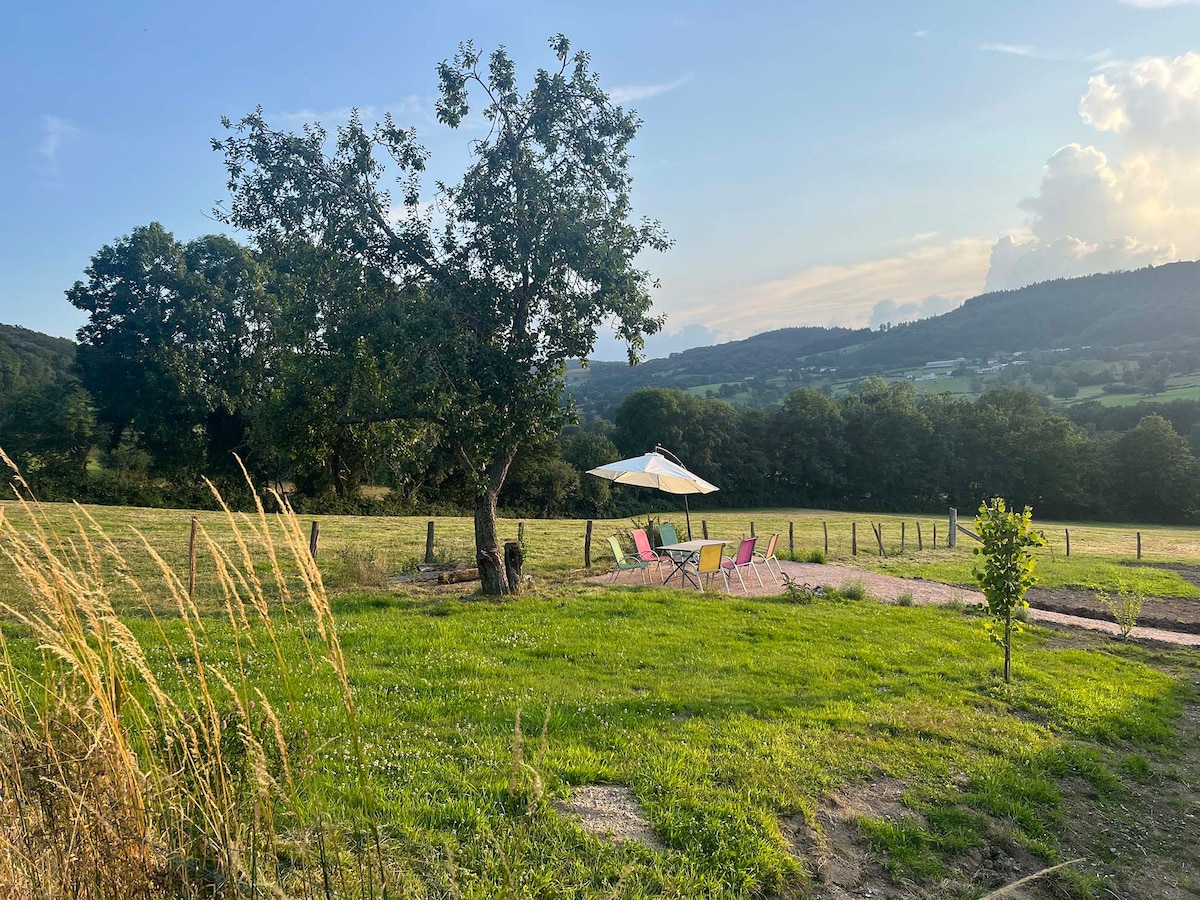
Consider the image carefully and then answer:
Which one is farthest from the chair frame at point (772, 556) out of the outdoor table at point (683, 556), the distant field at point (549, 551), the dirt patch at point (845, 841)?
the dirt patch at point (845, 841)

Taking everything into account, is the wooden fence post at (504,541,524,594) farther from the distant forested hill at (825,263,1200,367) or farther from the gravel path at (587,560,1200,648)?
the distant forested hill at (825,263,1200,367)

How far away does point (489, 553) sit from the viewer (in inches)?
431

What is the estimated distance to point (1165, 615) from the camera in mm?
12570

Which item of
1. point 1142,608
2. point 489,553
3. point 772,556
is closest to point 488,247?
point 489,553

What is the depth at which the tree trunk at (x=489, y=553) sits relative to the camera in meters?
10.9

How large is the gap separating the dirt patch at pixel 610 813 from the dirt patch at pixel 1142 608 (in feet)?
39.6

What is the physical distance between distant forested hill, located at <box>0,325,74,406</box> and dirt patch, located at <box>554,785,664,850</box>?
131 ft

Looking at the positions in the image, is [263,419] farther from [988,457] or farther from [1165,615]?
[988,457]

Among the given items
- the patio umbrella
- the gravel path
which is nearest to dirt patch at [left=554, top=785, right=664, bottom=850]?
the gravel path

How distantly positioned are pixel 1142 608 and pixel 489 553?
508 inches

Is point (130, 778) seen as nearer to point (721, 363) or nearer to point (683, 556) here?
point (683, 556)

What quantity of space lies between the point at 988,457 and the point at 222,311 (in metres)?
54.2

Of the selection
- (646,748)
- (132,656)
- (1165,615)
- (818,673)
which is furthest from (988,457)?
(132,656)

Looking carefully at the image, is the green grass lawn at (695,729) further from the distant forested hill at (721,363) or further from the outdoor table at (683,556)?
the distant forested hill at (721,363)
